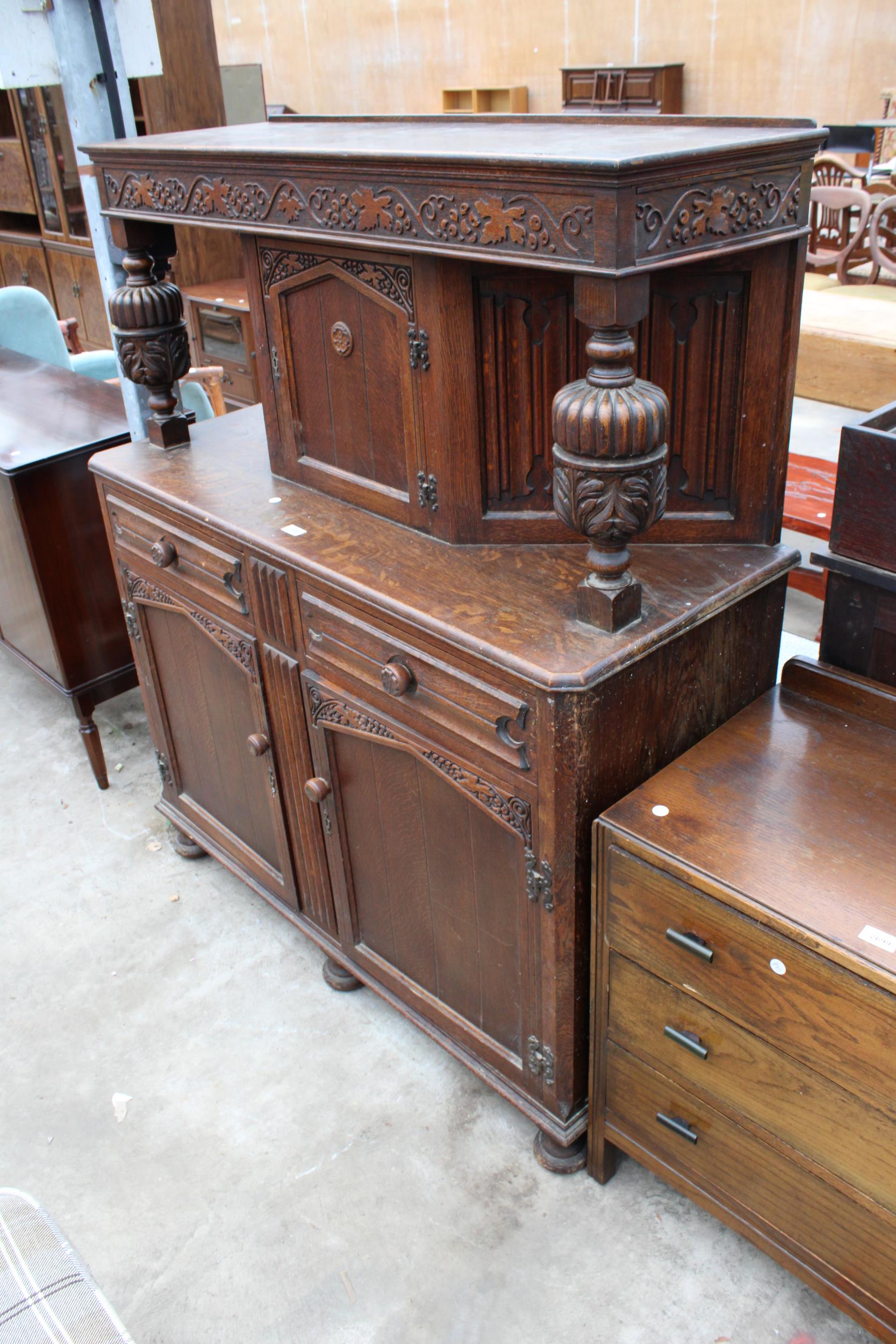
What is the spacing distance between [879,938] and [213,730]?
5.25 ft

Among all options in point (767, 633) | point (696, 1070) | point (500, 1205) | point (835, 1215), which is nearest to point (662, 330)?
point (767, 633)

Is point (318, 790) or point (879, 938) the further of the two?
point (318, 790)

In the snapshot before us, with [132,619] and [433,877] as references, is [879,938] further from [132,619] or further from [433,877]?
[132,619]

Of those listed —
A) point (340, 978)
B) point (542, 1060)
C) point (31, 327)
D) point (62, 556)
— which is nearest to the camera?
point (542, 1060)

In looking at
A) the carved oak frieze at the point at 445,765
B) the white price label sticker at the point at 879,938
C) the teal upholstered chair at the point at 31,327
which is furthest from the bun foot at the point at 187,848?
the teal upholstered chair at the point at 31,327

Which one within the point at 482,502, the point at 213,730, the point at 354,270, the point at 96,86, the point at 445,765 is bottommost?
the point at 213,730

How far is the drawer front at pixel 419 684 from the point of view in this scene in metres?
1.58

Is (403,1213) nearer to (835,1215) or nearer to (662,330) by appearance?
(835,1215)

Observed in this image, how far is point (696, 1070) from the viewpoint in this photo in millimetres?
1605

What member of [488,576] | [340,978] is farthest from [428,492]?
[340,978]

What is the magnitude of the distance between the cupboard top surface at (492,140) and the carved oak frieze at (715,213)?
0.05 meters

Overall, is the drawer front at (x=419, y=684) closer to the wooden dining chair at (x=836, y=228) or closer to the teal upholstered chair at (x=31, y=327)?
the teal upholstered chair at (x=31, y=327)

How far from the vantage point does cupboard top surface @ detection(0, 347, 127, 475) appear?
285 centimetres

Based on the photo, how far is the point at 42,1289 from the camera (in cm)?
125
